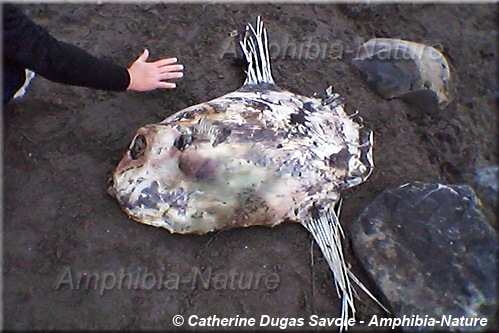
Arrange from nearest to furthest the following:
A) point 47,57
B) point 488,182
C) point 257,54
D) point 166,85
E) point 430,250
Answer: point 47,57 → point 430,250 → point 166,85 → point 488,182 → point 257,54

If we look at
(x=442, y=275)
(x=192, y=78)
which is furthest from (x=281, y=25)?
(x=442, y=275)

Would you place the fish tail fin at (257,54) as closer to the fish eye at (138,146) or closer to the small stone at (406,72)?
the small stone at (406,72)

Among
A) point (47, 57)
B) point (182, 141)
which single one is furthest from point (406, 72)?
point (47, 57)

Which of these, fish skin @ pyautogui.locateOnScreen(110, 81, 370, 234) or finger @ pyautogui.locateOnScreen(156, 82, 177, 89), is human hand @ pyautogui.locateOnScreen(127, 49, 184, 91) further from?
fish skin @ pyautogui.locateOnScreen(110, 81, 370, 234)

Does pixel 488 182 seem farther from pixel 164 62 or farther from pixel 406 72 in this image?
pixel 164 62

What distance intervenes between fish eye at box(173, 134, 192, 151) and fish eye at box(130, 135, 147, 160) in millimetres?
120

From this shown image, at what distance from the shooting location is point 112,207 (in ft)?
6.25

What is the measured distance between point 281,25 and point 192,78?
0.59 m

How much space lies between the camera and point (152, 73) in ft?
7.09

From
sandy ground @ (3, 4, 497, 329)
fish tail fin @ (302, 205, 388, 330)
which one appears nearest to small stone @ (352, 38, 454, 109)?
sandy ground @ (3, 4, 497, 329)

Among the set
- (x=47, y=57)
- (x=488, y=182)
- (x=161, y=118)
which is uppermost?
(x=47, y=57)

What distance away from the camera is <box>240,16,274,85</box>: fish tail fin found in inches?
89.9

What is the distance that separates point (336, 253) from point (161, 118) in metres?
0.90

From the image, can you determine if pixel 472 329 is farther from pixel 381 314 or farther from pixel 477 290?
pixel 381 314
